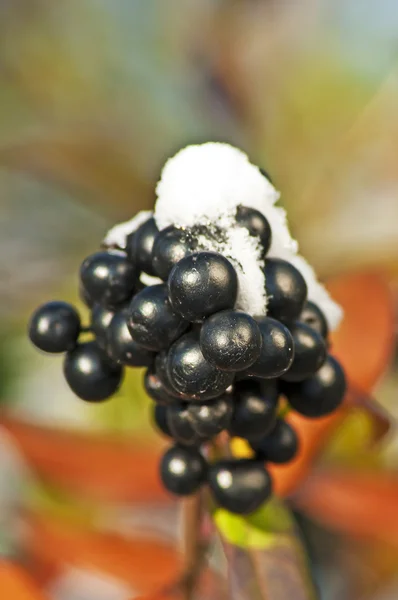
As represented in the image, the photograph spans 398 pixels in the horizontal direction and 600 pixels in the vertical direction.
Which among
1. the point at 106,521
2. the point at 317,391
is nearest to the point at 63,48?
the point at 106,521

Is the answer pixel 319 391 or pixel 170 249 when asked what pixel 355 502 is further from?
pixel 170 249

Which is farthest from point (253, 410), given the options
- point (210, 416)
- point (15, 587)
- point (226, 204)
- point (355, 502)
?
point (355, 502)

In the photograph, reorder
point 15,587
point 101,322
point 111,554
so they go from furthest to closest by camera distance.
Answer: point 111,554
point 15,587
point 101,322

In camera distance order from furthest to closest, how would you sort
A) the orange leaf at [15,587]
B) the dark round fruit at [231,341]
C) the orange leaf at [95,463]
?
the orange leaf at [95,463] → the orange leaf at [15,587] → the dark round fruit at [231,341]

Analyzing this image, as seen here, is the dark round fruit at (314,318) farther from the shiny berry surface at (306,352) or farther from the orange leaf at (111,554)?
the orange leaf at (111,554)

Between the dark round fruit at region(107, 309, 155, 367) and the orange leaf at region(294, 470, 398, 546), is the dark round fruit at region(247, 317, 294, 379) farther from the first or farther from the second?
the orange leaf at region(294, 470, 398, 546)

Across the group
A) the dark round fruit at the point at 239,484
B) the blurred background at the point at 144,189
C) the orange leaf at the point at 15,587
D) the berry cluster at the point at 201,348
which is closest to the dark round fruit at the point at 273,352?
the berry cluster at the point at 201,348
